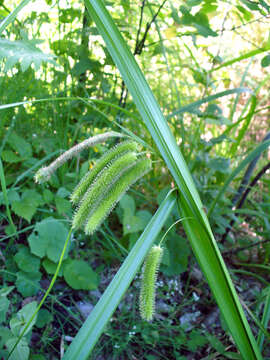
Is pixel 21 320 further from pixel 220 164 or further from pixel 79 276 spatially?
pixel 220 164

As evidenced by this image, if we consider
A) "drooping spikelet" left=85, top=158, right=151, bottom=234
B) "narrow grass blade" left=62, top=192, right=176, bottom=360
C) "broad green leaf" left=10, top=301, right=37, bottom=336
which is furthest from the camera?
"broad green leaf" left=10, top=301, right=37, bottom=336

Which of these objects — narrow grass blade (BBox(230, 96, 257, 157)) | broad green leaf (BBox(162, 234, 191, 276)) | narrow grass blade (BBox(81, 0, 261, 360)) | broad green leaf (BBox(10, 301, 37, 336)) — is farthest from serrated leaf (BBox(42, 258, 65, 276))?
narrow grass blade (BBox(230, 96, 257, 157))

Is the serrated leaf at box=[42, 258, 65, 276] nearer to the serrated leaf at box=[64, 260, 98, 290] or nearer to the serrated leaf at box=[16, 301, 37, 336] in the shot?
the serrated leaf at box=[64, 260, 98, 290]

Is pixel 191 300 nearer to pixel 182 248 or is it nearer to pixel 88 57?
pixel 182 248

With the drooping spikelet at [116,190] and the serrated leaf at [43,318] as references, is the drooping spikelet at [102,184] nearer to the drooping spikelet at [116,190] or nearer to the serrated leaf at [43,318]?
the drooping spikelet at [116,190]

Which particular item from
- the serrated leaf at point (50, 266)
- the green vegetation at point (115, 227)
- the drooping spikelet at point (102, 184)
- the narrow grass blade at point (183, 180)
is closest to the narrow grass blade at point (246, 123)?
the green vegetation at point (115, 227)

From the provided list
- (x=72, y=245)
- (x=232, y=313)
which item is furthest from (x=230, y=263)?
(x=232, y=313)

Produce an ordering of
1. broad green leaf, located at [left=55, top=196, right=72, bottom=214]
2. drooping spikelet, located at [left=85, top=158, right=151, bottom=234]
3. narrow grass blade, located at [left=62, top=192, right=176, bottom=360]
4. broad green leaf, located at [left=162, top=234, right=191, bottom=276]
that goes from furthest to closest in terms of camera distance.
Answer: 1. broad green leaf, located at [left=162, top=234, right=191, bottom=276]
2. broad green leaf, located at [left=55, top=196, right=72, bottom=214]
3. drooping spikelet, located at [left=85, top=158, right=151, bottom=234]
4. narrow grass blade, located at [left=62, top=192, right=176, bottom=360]
